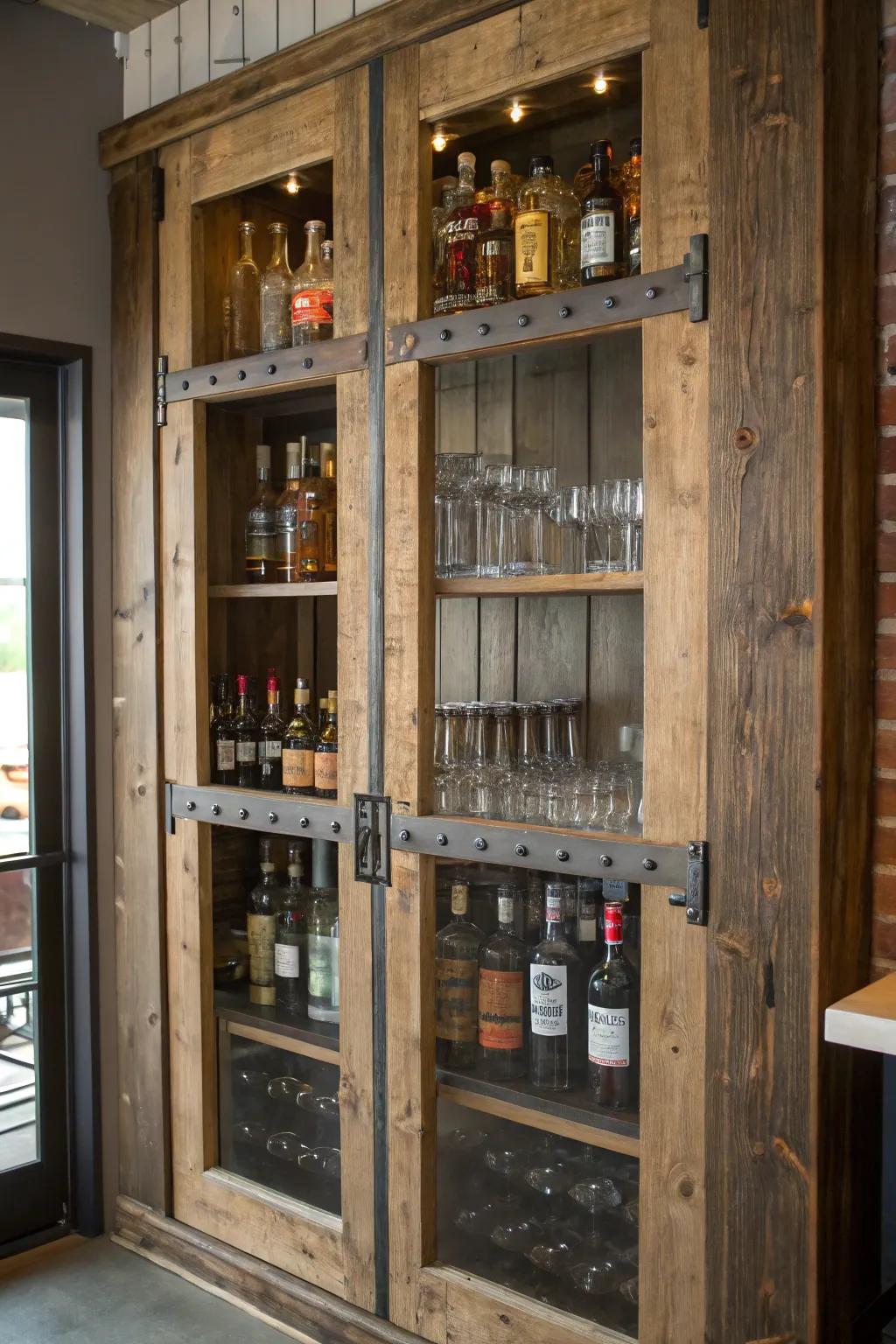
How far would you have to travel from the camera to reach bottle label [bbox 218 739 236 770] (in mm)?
2686

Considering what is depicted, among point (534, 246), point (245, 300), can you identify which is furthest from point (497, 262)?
point (245, 300)

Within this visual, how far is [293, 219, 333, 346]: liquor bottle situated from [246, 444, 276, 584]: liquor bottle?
1.07ft

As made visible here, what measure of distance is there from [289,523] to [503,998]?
1.12 meters

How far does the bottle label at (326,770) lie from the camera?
2.45m

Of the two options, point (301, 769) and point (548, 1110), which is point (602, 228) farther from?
point (548, 1110)

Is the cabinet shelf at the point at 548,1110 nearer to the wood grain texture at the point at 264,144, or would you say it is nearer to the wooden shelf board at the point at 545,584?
the wooden shelf board at the point at 545,584

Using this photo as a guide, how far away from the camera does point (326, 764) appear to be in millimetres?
2459

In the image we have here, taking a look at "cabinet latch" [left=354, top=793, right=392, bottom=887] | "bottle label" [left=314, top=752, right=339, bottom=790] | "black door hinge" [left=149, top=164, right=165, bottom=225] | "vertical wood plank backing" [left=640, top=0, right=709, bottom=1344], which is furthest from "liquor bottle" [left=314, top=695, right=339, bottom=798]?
"black door hinge" [left=149, top=164, right=165, bottom=225]

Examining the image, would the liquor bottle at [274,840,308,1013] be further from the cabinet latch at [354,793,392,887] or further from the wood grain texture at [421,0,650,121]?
the wood grain texture at [421,0,650,121]

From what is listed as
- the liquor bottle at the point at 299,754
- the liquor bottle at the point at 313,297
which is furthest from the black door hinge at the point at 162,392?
the liquor bottle at the point at 299,754

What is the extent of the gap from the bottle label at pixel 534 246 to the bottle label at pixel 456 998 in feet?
4.20

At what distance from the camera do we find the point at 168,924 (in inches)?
108

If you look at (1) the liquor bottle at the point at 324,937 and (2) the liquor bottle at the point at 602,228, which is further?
(1) the liquor bottle at the point at 324,937

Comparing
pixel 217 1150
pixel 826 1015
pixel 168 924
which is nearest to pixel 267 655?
pixel 168 924
